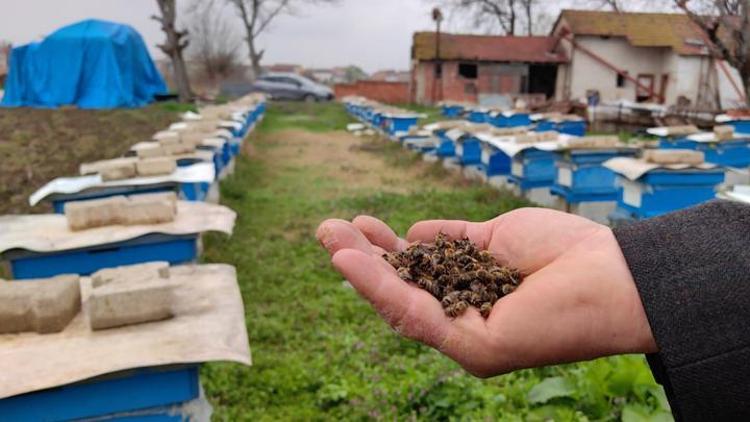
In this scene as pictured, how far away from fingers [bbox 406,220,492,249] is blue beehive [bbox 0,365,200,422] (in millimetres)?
1062

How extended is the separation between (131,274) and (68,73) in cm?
2180

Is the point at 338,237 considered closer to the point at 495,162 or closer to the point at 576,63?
the point at 495,162

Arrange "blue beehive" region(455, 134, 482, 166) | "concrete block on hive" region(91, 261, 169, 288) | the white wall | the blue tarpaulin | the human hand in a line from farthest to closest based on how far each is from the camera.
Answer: the white wall → the blue tarpaulin → "blue beehive" region(455, 134, 482, 166) → "concrete block on hive" region(91, 261, 169, 288) → the human hand

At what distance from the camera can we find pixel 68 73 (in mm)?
21938

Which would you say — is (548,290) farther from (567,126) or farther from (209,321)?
(567,126)

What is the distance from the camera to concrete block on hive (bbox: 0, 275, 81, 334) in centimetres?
268

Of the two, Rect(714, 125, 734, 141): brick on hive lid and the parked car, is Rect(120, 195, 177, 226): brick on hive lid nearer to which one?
Rect(714, 125, 734, 141): brick on hive lid

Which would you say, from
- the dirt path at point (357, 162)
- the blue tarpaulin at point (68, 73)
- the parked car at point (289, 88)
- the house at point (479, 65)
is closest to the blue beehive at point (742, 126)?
the dirt path at point (357, 162)

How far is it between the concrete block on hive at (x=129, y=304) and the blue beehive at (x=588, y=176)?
537cm

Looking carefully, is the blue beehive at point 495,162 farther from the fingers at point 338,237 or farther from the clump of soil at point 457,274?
the fingers at point 338,237

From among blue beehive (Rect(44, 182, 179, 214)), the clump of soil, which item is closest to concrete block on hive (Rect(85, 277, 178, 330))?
the clump of soil

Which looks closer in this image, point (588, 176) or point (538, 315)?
point (538, 315)

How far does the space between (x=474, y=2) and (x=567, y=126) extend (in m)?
27.3

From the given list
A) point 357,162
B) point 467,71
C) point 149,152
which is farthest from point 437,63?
point 149,152
